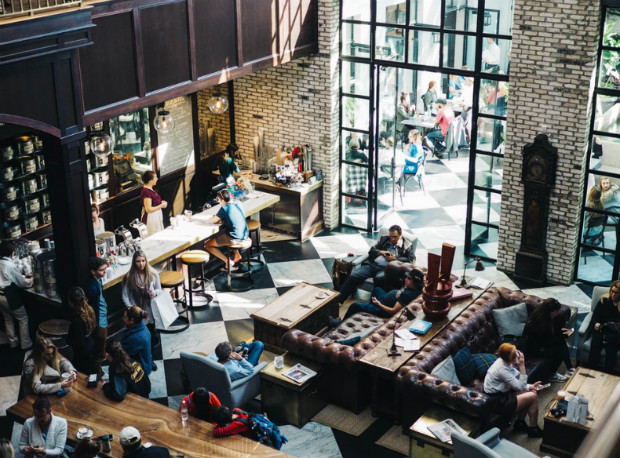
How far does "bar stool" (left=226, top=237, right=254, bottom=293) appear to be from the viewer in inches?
424

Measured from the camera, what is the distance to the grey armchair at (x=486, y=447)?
20.0 feet

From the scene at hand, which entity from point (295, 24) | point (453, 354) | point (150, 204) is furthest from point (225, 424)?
point (295, 24)

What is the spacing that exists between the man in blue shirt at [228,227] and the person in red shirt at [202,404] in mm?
4082

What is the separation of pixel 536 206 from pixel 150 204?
17.9 ft

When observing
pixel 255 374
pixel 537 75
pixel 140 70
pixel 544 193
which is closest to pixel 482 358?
pixel 255 374

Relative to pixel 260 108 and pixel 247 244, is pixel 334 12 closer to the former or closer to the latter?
pixel 260 108

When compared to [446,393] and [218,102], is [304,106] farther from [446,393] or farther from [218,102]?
[446,393]

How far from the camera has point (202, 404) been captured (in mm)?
6766

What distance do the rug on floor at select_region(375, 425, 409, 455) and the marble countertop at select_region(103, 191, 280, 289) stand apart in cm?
379

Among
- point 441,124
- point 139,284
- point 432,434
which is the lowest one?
point 432,434

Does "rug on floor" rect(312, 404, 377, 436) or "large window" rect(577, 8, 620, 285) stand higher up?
"large window" rect(577, 8, 620, 285)

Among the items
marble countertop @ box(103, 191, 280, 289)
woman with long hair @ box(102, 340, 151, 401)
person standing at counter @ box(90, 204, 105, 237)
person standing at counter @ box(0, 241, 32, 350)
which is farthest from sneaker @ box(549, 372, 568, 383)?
person standing at counter @ box(0, 241, 32, 350)

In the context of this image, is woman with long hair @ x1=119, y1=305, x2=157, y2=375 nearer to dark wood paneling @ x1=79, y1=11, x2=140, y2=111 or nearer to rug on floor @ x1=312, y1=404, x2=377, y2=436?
rug on floor @ x1=312, y1=404, x2=377, y2=436

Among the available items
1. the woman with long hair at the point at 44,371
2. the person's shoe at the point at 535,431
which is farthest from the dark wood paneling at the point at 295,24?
the person's shoe at the point at 535,431
